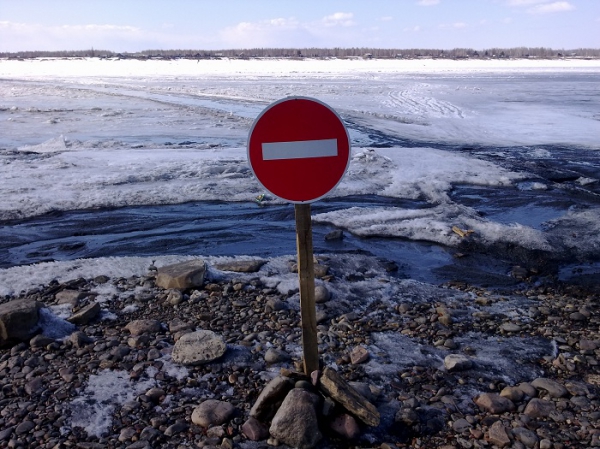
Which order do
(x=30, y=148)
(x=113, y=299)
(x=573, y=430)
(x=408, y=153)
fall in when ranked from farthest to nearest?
(x=30, y=148) → (x=408, y=153) → (x=113, y=299) → (x=573, y=430)

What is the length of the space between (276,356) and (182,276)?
160cm

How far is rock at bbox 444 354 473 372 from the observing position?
3883 mm

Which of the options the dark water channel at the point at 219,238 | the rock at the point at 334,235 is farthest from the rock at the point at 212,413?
the rock at the point at 334,235

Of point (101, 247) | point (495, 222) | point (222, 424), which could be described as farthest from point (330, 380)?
point (495, 222)

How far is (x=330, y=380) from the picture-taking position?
10.8ft

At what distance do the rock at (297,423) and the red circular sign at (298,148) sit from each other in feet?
3.71

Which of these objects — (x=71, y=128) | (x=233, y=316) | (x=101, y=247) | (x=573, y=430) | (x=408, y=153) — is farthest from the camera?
(x=71, y=128)

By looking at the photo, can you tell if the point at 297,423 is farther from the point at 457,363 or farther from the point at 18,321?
the point at 18,321

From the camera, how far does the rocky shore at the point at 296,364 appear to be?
3.23m

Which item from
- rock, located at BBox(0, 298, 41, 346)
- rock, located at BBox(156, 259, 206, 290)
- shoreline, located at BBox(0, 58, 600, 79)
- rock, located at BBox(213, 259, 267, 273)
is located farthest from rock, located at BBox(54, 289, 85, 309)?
shoreline, located at BBox(0, 58, 600, 79)

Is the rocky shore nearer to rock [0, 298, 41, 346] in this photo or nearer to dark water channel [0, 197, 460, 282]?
rock [0, 298, 41, 346]

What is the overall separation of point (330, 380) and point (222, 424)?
0.67 m

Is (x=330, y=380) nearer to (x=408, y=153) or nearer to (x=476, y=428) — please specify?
(x=476, y=428)

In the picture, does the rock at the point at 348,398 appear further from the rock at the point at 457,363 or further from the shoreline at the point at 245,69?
the shoreline at the point at 245,69
